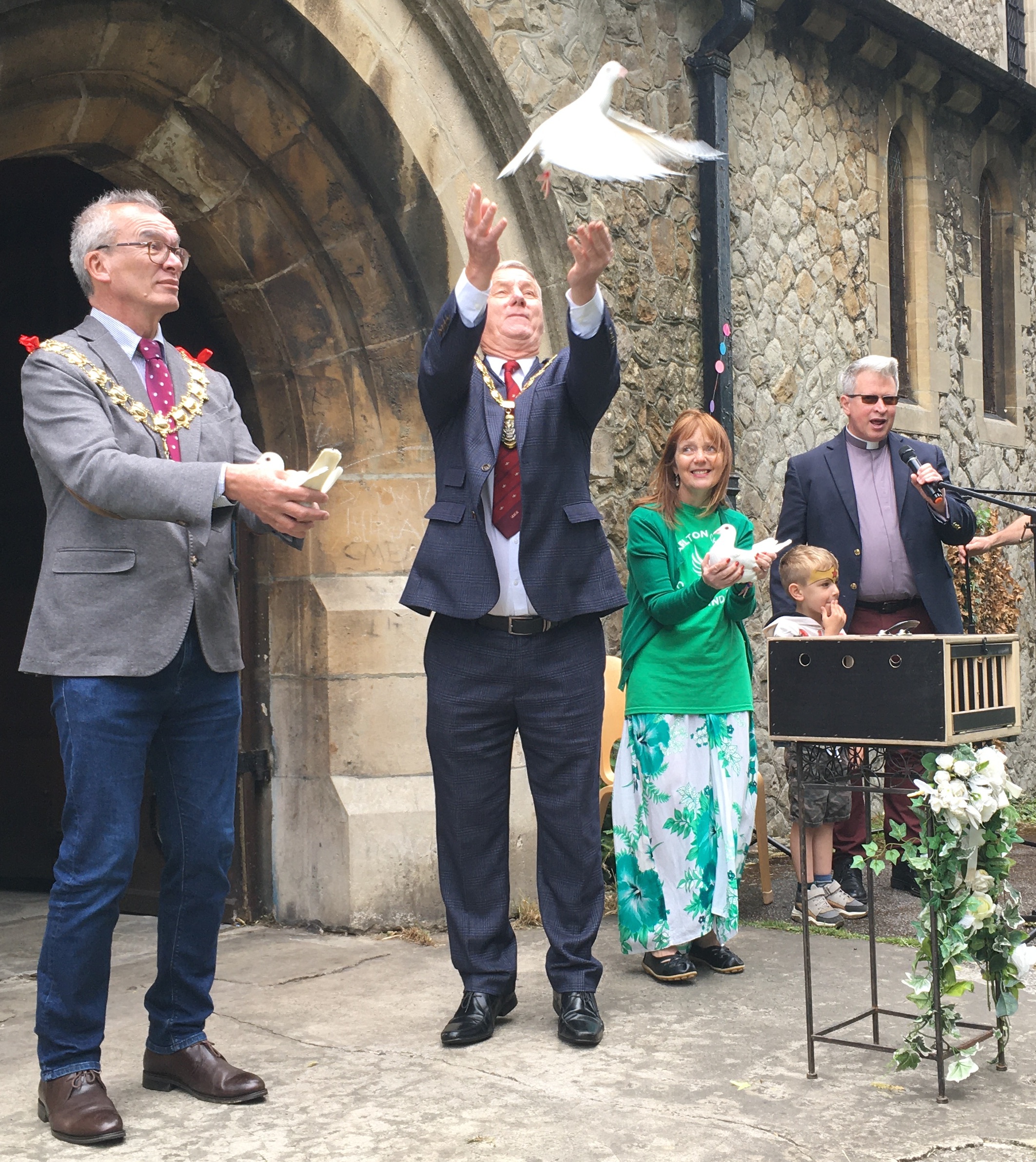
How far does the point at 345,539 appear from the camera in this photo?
533cm

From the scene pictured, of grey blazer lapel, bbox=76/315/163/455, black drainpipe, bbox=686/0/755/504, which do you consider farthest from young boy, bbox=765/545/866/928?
grey blazer lapel, bbox=76/315/163/455

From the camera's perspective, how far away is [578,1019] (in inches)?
144

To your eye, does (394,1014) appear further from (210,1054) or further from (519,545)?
(519,545)

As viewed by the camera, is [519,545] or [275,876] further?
[275,876]

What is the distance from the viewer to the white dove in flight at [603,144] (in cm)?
319

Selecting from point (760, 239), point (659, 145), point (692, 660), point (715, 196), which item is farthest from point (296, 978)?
point (760, 239)

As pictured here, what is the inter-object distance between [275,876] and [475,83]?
306 cm

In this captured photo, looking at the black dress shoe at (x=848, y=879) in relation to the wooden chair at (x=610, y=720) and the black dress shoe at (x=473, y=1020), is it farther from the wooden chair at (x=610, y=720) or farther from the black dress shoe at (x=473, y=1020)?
the black dress shoe at (x=473, y=1020)

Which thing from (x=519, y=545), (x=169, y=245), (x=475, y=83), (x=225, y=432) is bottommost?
(x=519, y=545)

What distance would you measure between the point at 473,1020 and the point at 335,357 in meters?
2.61

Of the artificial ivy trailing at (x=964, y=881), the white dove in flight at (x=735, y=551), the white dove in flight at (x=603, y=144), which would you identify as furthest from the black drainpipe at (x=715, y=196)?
the artificial ivy trailing at (x=964, y=881)

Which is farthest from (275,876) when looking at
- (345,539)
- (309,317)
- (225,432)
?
(225,432)

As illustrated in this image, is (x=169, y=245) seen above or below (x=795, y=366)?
below

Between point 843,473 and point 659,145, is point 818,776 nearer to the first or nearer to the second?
point 843,473
